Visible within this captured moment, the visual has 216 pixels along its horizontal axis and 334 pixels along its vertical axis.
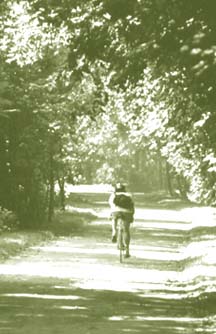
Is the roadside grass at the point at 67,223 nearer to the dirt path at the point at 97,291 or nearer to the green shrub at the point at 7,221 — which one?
the green shrub at the point at 7,221

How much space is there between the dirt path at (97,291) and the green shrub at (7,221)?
384 cm

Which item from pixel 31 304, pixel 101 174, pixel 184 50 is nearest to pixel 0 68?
pixel 31 304

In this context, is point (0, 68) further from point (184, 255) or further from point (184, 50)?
point (184, 50)

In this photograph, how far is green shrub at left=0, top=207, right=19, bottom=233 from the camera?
3208 centimetres

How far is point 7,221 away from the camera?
33875 millimetres

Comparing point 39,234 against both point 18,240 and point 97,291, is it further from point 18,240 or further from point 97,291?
point 97,291

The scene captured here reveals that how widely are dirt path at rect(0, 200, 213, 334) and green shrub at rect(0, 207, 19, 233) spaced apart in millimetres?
3840

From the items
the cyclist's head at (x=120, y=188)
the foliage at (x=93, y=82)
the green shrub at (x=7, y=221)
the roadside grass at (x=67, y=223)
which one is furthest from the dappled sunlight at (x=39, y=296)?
the roadside grass at (x=67, y=223)

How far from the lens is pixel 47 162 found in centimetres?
3603

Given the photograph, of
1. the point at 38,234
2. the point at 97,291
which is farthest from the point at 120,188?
the point at 38,234

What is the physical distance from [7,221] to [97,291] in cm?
1773

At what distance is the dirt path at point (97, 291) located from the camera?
1270 centimetres

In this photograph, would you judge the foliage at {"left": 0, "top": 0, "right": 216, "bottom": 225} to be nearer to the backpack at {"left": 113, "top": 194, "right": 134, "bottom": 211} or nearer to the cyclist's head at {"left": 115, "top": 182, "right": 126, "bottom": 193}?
the cyclist's head at {"left": 115, "top": 182, "right": 126, "bottom": 193}

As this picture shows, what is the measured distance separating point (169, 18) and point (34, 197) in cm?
2531
